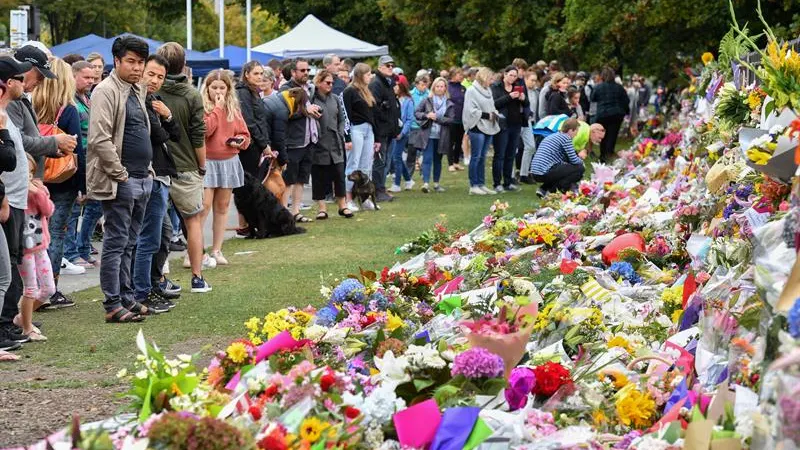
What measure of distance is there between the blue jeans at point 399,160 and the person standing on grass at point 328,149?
3.58 metres

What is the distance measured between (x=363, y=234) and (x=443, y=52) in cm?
2960

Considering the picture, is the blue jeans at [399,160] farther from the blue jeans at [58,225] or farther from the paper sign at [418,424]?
the paper sign at [418,424]

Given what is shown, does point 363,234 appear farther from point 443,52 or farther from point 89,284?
point 443,52

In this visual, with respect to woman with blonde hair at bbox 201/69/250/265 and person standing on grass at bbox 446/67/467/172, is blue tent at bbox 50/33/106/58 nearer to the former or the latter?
person standing on grass at bbox 446/67/467/172

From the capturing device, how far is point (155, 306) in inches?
368

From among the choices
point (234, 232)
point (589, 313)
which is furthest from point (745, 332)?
point (234, 232)

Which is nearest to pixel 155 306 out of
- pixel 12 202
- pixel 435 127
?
pixel 12 202

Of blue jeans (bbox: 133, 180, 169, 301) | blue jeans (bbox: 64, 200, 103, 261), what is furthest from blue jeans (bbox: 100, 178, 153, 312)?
blue jeans (bbox: 64, 200, 103, 261)

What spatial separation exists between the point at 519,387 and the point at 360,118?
1114 centimetres

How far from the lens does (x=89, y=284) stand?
1057 cm

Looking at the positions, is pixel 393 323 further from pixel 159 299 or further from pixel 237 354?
pixel 159 299

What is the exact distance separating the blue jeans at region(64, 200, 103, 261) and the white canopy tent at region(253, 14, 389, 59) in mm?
17955

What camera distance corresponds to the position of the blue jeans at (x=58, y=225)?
9727mm

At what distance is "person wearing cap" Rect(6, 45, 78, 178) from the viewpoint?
7.96 m
